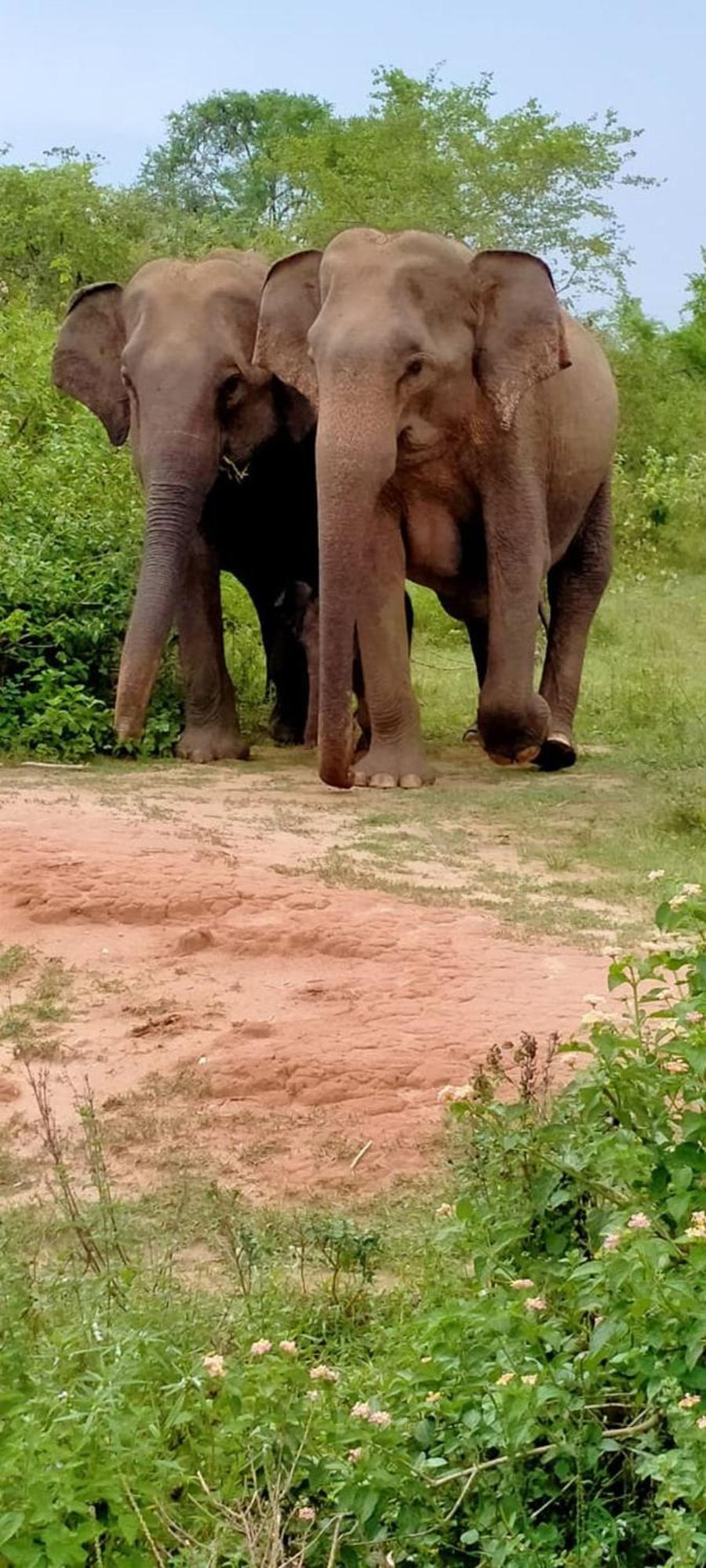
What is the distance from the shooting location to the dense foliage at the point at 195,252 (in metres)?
9.98

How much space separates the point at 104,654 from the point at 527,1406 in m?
7.85

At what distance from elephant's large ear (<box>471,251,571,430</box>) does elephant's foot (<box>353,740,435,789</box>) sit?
1.47 m

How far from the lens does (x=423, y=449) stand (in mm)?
8711

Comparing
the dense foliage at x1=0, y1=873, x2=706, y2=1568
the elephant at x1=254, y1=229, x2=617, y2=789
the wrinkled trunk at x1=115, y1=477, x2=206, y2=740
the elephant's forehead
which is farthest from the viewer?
the wrinkled trunk at x1=115, y1=477, x2=206, y2=740

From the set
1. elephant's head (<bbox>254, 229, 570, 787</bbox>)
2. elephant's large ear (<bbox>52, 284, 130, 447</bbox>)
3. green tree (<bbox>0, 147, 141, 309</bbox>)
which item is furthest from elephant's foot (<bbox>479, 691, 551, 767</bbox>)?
green tree (<bbox>0, 147, 141, 309</bbox>)

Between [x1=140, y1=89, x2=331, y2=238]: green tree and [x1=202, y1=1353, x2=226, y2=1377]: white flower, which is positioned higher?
[x1=140, y1=89, x2=331, y2=238]: green tree

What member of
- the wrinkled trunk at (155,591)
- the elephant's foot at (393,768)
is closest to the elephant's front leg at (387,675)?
the elephant's foot at (393,768)

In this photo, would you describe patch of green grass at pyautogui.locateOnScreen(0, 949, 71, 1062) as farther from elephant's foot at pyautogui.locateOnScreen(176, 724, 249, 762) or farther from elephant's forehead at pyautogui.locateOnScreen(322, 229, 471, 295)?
elephant's foot at pyautogui.locateOnScreen(176, 724, 249, 762)

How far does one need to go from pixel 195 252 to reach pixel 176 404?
13.0 m

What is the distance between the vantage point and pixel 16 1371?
266 cm

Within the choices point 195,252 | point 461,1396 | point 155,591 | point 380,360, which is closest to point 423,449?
point 380,360

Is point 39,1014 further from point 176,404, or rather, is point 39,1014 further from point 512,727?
point 176,404

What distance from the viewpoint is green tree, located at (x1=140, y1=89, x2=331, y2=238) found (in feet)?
130

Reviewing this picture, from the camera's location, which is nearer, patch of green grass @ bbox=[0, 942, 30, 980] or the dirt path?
the dirt path
